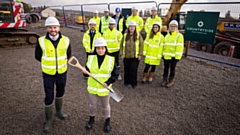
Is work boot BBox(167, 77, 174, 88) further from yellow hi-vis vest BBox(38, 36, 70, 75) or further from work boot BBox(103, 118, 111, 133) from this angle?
yellow hi-vis vest BBox(38, 36, 70, 75)

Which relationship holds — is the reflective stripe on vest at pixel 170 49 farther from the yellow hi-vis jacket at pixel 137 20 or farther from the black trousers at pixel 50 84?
the black trousers at pixel 50 84

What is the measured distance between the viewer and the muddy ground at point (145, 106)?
324cm

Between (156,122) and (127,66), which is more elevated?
(127,66)

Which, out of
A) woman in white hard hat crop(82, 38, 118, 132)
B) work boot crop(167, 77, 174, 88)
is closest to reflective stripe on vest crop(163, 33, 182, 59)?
work boot crop(167, 77, 174, 88)

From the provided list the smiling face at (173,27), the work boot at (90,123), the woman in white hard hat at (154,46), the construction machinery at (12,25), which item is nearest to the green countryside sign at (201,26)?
the smiling face at (173,27)

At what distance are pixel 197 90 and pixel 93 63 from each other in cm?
336

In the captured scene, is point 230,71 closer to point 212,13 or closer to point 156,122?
point 212,13

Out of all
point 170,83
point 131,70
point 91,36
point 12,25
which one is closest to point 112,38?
point 91,36

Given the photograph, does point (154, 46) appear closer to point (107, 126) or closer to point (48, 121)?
point (107, 126)

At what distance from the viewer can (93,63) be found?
9.44 feet

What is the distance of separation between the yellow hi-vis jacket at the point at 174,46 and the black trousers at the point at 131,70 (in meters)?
0.88

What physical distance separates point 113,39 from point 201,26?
3.83m

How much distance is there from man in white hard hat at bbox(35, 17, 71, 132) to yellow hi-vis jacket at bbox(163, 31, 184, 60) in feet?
9.07

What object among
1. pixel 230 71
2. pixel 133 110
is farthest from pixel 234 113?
pixel 230 71
